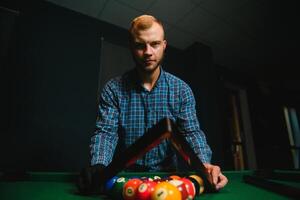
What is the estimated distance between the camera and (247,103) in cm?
518

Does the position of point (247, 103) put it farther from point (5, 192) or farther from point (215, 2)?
point (5, 192)

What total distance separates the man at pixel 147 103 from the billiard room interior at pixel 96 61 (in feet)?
1.31

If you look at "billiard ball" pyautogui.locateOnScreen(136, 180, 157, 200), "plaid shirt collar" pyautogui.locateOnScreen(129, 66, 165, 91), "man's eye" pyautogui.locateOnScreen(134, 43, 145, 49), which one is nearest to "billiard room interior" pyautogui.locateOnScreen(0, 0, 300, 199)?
"billiard ball" pyautogui.locateOnScreen(136, 180, 157, 200)

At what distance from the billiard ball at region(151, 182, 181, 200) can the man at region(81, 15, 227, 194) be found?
2.33 feet

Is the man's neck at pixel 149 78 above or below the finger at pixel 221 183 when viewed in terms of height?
above

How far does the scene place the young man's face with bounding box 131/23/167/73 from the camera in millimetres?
1487

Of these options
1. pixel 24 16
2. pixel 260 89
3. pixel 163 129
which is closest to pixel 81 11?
pixel 24 16

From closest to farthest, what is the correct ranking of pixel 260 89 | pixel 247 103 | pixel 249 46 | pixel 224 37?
pixel 224 37, pixel 249 46, pixel 247 103, pixel 260 89

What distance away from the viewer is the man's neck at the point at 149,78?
64.9 inches

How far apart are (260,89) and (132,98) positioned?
4.90 meters

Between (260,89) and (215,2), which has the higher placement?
(215,2)

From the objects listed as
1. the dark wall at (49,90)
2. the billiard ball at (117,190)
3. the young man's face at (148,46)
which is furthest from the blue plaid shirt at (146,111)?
the dark wall at (49,90)

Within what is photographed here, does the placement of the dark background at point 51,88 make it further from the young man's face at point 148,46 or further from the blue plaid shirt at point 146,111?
the young man's face at point 148,46

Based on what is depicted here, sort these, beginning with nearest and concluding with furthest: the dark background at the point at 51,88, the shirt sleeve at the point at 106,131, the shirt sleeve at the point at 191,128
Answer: the shirt sleeve at the point at 106,131 < the shirt sleeve at the point at 191,128 < the dark background at the point at 51,88
